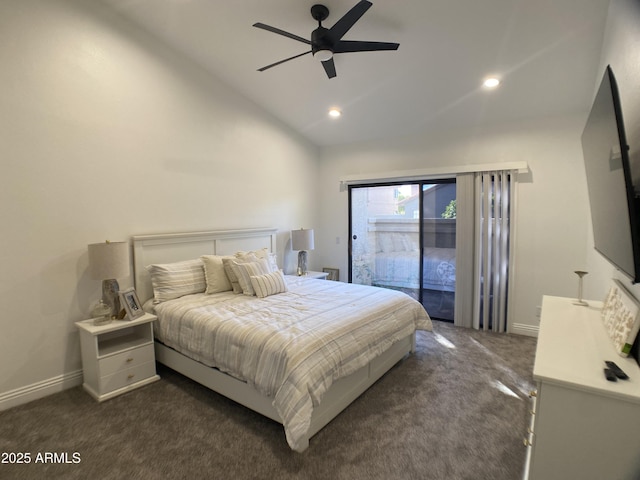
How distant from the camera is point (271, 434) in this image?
6.93ft

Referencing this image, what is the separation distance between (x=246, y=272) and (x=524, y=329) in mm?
3407

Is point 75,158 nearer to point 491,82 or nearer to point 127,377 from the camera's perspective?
point 127,377

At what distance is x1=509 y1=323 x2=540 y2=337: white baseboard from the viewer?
3865 millimetres

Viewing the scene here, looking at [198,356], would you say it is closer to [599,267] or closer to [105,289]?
[105,289]

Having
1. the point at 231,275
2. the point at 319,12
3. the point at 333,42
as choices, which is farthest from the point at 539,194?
the point at 231,275

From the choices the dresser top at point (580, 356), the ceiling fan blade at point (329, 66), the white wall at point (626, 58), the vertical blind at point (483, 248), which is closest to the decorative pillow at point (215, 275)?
the ceiling fan blade at point (329, 66)

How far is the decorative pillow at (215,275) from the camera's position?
3.33 metres

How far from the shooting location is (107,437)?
209cm

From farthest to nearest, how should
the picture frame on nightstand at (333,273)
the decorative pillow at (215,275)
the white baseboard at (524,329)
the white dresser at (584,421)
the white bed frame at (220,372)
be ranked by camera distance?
the picture frame on nightstand at (333,273), the white baseboard at (524,329), the decorative pillow at (215,275), the white bed frame at (220,372), the white dresser at (584,421)

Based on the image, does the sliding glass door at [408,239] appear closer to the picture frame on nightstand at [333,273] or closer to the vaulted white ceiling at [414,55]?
the picture frame on nightstand at [333,273]

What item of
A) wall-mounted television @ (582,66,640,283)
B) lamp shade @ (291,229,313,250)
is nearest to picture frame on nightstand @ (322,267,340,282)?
lamp shade @ (291,229,313,250)

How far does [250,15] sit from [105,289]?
2743 millimetres

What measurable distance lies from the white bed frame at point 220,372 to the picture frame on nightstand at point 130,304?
1.18 feet

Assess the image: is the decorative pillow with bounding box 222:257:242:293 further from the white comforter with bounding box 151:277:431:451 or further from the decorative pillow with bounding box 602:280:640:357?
the decorative pillow with bounding box 602:280:640:357
